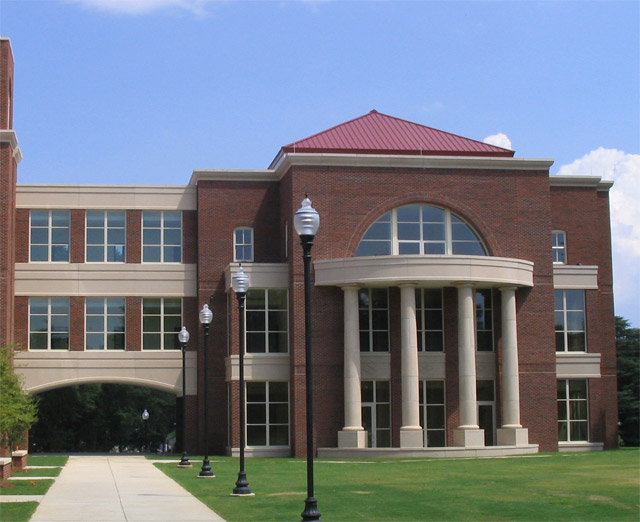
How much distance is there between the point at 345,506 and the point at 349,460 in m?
18.6

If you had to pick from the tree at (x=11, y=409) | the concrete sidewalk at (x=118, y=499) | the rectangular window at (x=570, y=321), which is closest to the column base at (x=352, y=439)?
the concrete sidewalk at (x=118, y=499)

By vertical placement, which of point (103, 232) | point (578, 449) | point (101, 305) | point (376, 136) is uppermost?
point (376, 136)

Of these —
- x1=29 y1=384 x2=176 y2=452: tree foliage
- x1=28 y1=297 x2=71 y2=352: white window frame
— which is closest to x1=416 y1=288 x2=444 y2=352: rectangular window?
x1=28 y1=297 x2=71 y2=352: white window frame

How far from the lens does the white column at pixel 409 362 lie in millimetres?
40938

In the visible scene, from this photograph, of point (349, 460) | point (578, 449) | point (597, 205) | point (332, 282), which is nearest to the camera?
point (349, 460)

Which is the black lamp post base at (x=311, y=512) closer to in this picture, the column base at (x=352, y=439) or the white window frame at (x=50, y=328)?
the column base at (x=352, y=439)

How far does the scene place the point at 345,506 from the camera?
2095 cm

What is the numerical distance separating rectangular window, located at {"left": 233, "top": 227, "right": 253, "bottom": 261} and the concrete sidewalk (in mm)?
15243

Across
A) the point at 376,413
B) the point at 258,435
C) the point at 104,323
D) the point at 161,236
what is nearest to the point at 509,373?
the point at 376,413

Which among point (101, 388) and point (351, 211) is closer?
point (351, 211)

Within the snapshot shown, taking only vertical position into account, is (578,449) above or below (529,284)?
below

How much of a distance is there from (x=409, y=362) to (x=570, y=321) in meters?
9.83

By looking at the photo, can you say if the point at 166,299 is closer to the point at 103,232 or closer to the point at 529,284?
the point at 103,232

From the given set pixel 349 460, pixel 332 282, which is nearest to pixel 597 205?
pixel 332 282
